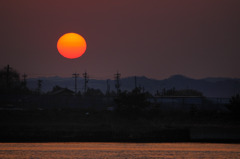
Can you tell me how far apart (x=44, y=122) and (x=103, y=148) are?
A: 18.3 m

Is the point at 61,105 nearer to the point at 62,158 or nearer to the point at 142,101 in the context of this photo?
the point at 142,101

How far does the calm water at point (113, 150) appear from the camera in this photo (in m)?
40.2

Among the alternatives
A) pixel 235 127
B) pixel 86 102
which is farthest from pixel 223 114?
pixel 86 102

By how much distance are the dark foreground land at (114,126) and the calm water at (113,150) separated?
11.8 feet

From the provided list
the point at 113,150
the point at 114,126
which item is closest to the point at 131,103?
the point at 114,126

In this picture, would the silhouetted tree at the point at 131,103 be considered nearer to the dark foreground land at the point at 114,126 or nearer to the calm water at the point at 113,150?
the dark foreground land at the point at 114,126

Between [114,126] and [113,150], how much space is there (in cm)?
1388

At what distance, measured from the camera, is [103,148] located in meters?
46.4

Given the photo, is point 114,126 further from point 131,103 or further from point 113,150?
point 113,150

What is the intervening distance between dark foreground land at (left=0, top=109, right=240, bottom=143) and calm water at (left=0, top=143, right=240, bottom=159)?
141 inches

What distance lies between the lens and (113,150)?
4444 centimetres

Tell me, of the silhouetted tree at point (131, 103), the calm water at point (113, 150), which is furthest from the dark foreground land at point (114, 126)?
the calm water at point (113, 150)

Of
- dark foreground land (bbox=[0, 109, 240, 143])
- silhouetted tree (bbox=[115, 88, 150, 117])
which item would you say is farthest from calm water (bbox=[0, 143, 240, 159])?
silhouetted tree (bbox=[115, 88, 150, 117])

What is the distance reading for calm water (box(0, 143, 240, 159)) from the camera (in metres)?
40.2
